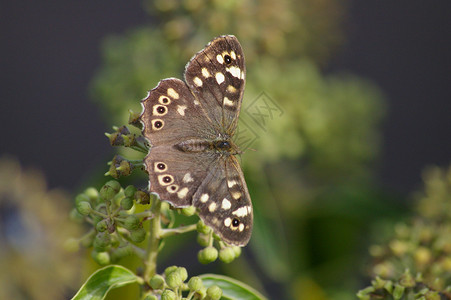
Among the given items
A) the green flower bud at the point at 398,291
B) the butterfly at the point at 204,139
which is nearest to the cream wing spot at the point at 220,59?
the butterfly at the point at 204,139

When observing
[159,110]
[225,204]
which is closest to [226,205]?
[225,204]

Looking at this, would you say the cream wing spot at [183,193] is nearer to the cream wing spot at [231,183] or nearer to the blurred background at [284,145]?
the cream wing spot at [231,183]

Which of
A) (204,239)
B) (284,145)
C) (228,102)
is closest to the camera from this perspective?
(204,239)

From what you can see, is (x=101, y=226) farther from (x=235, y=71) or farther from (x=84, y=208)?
(x=235, y=71)

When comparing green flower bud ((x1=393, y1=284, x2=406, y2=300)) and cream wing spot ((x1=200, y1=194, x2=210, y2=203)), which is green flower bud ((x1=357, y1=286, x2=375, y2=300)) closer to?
green flower bud ((x1=393, y1=284, x2=406, y2=300))

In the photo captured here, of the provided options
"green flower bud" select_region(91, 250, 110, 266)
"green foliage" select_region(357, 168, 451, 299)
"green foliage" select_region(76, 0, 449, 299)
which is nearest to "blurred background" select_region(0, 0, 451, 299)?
"green foliage" select_region(76, 0, 449, 299)
